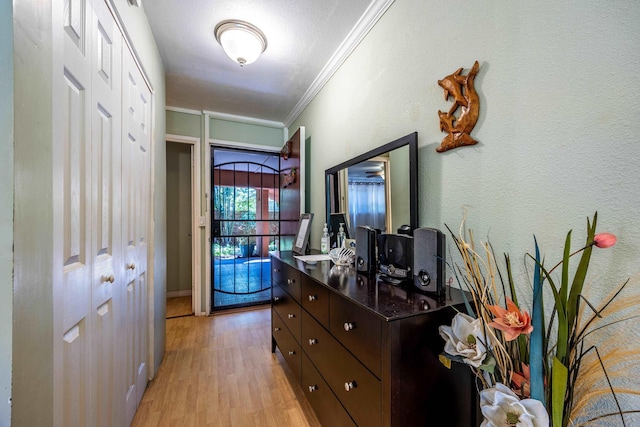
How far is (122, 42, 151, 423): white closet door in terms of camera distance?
1328 millimetres

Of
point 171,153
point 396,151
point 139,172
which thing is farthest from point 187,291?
point 396,151

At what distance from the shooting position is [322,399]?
1.28 metres

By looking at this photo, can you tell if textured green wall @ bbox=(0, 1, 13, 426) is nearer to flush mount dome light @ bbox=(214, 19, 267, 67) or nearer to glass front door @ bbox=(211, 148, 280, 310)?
flush mount dome light @ bbox=(214, 19, 267, 67)

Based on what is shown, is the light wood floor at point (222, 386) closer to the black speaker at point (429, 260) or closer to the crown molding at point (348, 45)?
the black speaker at point (429, 260)

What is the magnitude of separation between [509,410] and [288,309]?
1327 millimetres

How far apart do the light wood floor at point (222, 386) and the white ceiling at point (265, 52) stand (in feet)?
8.05

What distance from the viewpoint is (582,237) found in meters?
0.74

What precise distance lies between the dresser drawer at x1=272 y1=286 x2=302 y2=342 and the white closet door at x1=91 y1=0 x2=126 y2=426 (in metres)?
0.91

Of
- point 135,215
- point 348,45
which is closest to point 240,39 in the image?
point 348,45

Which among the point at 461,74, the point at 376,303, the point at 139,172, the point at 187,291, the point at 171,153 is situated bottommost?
the point at 187,291

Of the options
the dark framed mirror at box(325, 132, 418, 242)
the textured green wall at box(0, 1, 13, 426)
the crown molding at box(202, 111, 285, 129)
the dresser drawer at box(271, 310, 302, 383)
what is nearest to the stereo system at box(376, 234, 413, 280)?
the dark framed mirror at box(325, 132, 418, 242)

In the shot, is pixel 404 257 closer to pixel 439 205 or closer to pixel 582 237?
pixel 439 205

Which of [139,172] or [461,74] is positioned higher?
[461,74]

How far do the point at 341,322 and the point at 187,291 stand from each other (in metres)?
3.56
